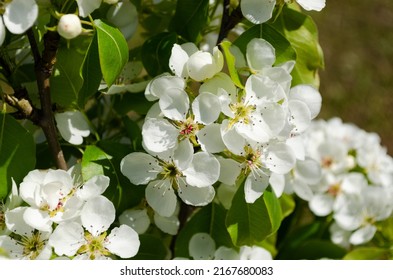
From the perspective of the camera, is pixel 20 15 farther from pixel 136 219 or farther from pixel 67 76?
pixel 136 219

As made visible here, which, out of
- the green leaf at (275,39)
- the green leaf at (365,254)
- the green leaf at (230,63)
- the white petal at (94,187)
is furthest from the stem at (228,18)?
the green leaf at (365,254)

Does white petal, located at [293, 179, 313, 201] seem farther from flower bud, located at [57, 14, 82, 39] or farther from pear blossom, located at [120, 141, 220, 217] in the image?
flower bud, located at [57, 14, 82, 39]

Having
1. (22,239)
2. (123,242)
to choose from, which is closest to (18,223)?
(22,239)

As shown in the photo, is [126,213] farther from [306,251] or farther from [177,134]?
[306,251]

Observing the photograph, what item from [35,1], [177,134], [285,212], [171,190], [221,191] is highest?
[35,1]

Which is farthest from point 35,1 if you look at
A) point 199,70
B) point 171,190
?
point 171,190

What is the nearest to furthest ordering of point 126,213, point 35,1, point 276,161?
1. point 35,1
2. point 276,161
3. point 126,213

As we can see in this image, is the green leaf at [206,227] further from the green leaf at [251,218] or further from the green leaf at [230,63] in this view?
the green leaf at [230,63]
